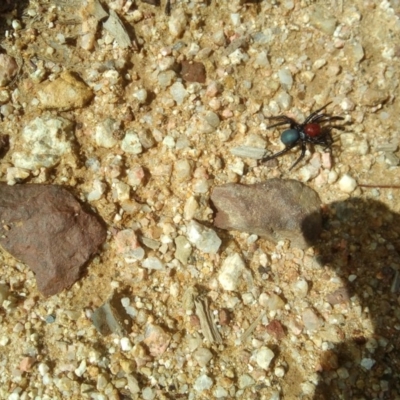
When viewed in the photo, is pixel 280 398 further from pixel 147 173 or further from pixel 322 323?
pixel 147 173

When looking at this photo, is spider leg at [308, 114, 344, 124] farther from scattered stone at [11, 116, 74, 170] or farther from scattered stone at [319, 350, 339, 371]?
scattered stone at [11, 116, 74, 170]

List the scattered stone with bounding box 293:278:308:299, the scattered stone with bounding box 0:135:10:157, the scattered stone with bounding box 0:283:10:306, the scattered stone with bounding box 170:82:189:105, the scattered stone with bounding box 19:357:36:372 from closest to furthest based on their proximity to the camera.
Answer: the scattered stone with bounding box 19:357:36:372, the scattered stone with bounding box 0:283:10:306, the scattered stone with bounding box 293:278:308:299, the scattered stone with bounding box 0:135:10:157, the scattered stone with bounding box 170:82:189:105

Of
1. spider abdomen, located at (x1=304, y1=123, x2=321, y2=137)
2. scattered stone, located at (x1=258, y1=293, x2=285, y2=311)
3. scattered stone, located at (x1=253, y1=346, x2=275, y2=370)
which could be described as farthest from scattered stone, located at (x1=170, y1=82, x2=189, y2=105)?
scattered stone, located at (x1=253, y1=346, x2=275, y2=370)

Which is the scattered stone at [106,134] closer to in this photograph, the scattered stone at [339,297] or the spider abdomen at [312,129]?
the spider abdomen at [312,129]

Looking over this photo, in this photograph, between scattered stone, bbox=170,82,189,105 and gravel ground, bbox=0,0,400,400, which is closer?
gravel ground, bbox=0,0,400,400

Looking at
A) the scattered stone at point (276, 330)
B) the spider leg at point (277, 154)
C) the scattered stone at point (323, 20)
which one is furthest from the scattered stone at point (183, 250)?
the scattered stone at point (323, 20)

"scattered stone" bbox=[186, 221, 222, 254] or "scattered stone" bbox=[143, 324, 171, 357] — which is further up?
"scattered stone" bbox=[186, 221, 222, 254]

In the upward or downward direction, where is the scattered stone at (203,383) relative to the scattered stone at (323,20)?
downward
